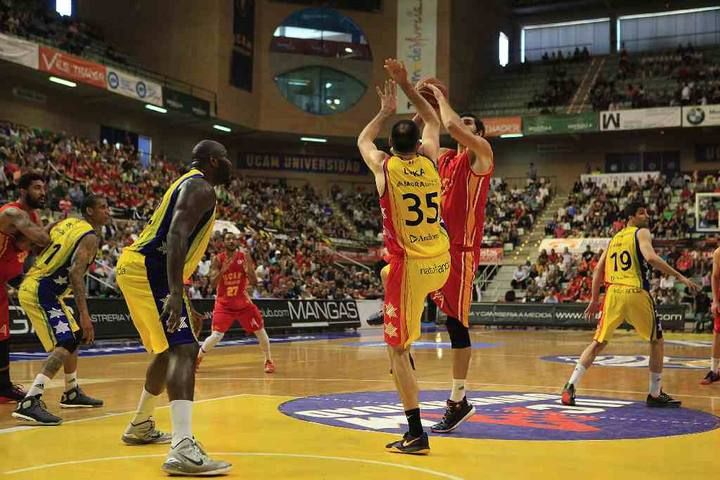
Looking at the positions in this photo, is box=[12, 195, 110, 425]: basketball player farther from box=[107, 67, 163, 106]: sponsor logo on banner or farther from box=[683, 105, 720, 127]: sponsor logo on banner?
box=[683, 105, 720, 127]: sponsor logo on banner

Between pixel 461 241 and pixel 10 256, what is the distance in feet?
14.9

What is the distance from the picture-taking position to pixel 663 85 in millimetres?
41594

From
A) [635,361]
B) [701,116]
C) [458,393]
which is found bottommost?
[635,361]

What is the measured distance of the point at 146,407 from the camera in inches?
254

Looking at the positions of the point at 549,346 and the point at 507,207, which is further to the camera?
the point at 507,207

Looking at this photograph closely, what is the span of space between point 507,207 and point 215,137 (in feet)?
48.0

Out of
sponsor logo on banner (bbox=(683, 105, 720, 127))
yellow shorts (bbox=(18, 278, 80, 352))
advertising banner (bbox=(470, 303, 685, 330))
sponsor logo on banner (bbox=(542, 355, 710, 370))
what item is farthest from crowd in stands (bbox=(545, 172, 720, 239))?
yellow shorts (bbox=(18, 278, 80, 352))

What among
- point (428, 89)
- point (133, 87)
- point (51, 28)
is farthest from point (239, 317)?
point (51, 28)

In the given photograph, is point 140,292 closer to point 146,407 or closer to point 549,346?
point 146,407

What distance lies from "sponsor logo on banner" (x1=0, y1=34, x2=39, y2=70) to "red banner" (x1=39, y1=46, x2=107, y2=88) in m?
0.39

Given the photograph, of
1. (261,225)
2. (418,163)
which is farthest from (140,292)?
(261,225)

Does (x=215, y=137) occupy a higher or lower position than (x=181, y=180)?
higher

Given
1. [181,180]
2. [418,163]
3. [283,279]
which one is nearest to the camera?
[181,180]

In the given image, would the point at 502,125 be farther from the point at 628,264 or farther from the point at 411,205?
the point at 411,205
